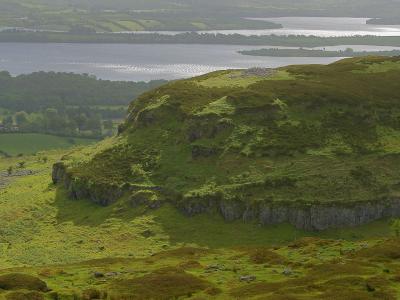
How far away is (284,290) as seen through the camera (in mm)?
54125

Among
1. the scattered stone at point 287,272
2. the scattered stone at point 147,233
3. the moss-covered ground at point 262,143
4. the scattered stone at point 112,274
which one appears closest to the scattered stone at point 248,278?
the scattered stone at point 287,272

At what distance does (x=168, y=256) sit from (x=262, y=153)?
91.1 feet

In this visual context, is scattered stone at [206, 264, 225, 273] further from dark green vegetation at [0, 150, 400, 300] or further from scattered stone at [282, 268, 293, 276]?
scattered stone at [282, 268, 293, 276]

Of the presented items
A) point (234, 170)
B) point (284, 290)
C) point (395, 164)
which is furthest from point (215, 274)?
point (395, 164)

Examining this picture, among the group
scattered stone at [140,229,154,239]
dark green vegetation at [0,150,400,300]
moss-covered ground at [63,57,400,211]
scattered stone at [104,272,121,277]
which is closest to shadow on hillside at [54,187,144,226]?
dark green vegetation at [0,150,400,300]

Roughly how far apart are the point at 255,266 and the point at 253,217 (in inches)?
959

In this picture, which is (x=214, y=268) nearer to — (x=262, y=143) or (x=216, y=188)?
(x=216, y=188)

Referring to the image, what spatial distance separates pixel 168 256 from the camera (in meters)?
74.8

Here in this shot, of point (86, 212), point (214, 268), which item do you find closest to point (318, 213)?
point (214, 268)

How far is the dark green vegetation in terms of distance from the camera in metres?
56.6

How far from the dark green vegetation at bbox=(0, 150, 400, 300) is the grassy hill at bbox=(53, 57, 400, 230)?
2.19 metres

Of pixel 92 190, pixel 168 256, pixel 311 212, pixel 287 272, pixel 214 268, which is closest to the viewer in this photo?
pixel 287 272

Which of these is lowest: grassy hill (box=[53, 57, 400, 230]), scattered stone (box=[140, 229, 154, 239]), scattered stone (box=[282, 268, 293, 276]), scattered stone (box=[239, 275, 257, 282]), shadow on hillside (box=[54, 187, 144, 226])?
scattered stone (box=[140, 229, 154, 239])

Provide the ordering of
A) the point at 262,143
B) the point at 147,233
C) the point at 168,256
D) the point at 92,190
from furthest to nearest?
the point at 92,190 → the point at 262,143 → the point at 147,233 → the point at 168,256
